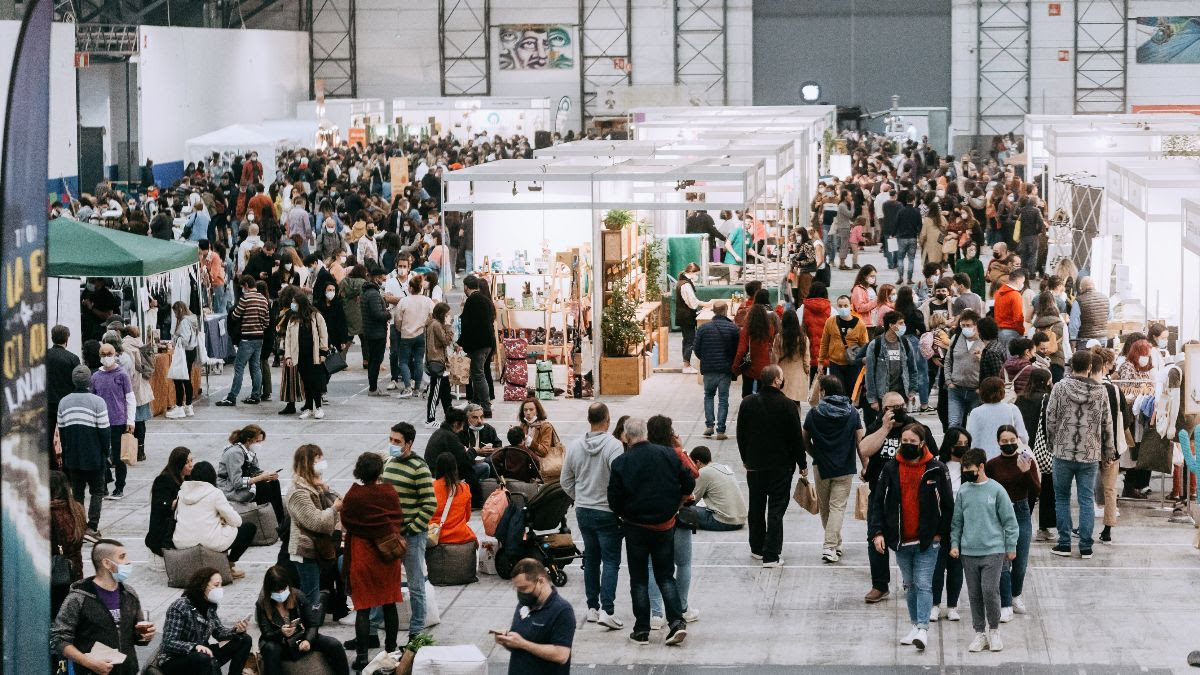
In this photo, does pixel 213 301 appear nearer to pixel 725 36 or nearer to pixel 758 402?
pixel 758 402

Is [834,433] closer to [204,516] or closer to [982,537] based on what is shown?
[982,537]

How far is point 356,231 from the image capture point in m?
21.5

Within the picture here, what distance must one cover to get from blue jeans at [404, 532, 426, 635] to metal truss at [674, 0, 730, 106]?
34.5 m

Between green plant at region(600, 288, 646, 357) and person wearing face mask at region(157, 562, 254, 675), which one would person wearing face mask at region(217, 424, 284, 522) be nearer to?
person wearing face mask at region(157, 562, 254, 675)

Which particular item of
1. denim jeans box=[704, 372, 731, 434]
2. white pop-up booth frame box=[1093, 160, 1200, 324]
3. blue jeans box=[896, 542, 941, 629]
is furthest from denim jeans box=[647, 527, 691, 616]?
white pop-up booth frame box=[1093, 160, 1200, 324]

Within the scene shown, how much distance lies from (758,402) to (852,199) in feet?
55.0

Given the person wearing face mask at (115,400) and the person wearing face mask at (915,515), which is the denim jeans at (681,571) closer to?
the person wearing face mask at (915,515)

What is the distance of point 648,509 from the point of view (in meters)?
9.19

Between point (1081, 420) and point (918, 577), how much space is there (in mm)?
1931

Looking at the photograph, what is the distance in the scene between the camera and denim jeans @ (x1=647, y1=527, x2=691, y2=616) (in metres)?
9.55

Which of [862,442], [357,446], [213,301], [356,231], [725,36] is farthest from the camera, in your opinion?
[725,36]

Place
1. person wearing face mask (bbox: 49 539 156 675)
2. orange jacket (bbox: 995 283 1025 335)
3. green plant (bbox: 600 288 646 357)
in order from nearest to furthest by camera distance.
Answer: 1. person wearing face mask (bbox: 49 539 156 675)
2. orange jacket (bbox: 995 283 1025 335)
3. green plant (bbox: 600 288 646 357)

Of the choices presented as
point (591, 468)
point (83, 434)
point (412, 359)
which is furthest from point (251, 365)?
point (591, 468)

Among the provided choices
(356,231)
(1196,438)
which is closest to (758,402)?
(1196,438)
